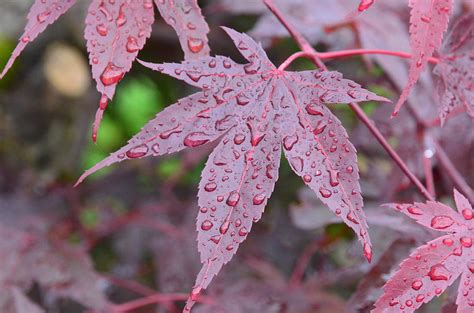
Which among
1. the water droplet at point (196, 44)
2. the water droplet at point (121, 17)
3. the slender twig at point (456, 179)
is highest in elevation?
the water droplet at point (121, 17)

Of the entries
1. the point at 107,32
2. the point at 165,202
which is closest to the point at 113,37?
the point at 107,32

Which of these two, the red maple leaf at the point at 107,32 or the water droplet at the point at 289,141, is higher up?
the red maple leaf at the point at 107,32

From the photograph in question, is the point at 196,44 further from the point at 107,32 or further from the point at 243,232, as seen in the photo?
the point at 243,232

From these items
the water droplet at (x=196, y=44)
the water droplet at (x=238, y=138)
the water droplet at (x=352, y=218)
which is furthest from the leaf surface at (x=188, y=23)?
the water droplet at (x=352, y=218)

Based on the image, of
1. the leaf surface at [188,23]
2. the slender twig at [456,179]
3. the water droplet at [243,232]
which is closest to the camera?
the water droplet at [243,232]

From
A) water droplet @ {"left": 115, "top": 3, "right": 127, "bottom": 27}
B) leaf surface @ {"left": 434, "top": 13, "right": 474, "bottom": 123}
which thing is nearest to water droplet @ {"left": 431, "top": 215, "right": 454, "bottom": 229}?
leaf surface @ {"left": 434, "top": 13, "right": 474, "bottom": 123}

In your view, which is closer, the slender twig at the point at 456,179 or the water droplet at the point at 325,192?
the water droplet at the point at 325,192

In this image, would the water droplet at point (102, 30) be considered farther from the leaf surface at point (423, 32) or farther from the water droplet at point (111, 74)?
the leaf surface at point (423, 32)
